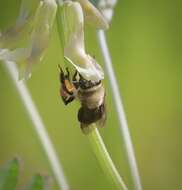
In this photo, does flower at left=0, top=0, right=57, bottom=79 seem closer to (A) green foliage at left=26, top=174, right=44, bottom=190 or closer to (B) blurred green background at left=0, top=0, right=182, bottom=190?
(A) green foliage at left=26, top=174, right=44, bottom=190

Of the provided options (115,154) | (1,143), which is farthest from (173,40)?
(1,143)

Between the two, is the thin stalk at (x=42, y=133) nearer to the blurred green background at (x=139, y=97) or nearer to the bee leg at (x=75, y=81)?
the blurred green background at (x=139, y=97)

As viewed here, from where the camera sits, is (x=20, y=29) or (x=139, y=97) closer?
(x=20, y=29)

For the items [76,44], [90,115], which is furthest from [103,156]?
[76,44]

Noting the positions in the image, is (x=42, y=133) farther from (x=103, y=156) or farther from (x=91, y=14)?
(x=91, y=14)

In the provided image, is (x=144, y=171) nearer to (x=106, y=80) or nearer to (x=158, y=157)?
(x=158, y=157)

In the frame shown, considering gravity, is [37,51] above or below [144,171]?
above

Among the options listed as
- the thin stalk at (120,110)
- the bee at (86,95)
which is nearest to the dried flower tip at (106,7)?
the thin stalk at (120,110)

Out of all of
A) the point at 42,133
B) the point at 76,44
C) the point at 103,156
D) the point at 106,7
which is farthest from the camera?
the point at 42,133
